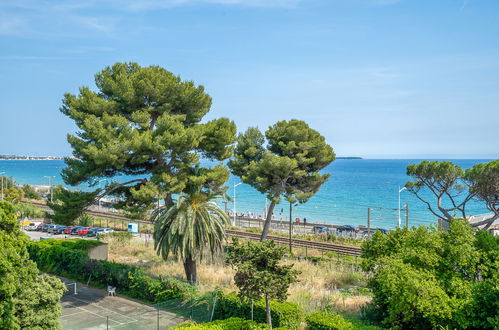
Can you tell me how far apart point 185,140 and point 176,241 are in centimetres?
517

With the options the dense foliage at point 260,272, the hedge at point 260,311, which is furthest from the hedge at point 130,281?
the dense foliage at point 260,272

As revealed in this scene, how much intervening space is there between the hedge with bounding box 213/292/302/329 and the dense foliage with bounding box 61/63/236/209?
724 cm

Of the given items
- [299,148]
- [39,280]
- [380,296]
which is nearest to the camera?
[39,280]

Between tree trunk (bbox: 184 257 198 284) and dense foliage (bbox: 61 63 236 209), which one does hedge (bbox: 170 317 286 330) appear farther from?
dense foliage (bbox: 61 63 236 209)

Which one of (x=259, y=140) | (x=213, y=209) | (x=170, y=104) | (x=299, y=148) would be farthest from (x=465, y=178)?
(x=170, y=104)

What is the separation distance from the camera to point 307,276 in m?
23.7

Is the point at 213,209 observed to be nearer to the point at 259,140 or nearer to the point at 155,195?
the point at 155,195

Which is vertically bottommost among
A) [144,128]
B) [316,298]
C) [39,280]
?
[316,298]

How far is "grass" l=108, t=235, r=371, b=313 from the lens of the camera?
1803 cm

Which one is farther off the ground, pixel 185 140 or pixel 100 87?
pixel 100 87

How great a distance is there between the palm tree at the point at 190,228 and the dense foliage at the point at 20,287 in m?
6.46

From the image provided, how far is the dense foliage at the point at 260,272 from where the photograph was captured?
42.1 feet

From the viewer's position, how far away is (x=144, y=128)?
23266 mm

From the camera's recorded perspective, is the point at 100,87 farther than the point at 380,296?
Yes
